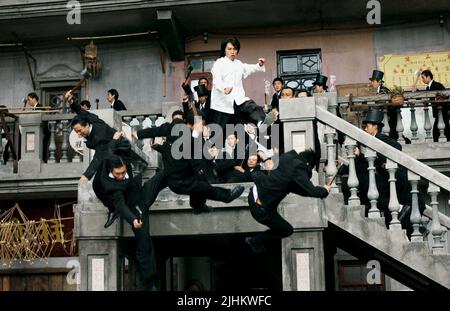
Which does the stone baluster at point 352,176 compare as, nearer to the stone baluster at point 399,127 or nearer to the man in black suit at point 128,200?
the man in black suit at point 128,200

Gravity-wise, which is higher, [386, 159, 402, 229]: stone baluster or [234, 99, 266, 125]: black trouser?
[234, 99, 266, 125]: black trouser

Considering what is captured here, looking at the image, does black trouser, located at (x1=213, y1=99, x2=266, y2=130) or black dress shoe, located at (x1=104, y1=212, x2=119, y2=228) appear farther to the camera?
black trouser, located at (x1=213, y1=99, x2=266, y2=130)

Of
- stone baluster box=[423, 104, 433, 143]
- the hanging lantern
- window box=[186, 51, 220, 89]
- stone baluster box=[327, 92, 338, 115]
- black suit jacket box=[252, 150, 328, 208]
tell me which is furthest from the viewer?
window box=[186, 51, 220, 89]

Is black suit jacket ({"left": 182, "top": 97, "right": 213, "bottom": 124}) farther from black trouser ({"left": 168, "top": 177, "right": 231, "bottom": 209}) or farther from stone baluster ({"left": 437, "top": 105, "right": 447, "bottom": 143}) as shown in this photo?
stone baluster ({"left": 437, "top": 105, "right": 447, "bottom": 143})

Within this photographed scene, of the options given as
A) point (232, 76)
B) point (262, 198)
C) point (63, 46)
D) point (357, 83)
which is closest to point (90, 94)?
point (63, 46)

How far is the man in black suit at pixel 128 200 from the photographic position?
1146 centimetres

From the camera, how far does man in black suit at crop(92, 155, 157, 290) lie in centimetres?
1146

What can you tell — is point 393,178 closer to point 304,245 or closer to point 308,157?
point 308,157

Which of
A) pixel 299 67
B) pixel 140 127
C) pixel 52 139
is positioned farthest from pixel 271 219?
pixel 299 67

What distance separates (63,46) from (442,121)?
28.8 feet

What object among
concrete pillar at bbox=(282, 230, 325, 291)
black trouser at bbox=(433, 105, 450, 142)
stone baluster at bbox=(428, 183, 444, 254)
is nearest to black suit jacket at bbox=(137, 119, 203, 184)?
concrete pillar at bbox=(282, 230, 325, 291)

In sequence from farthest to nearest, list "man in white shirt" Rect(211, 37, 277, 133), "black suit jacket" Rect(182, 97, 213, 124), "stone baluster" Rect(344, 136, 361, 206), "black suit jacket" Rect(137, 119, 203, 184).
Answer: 1. "black suit jacket" Rect(182, 97, 213, 124)
2. "man in white shirt" Rect(211, 37, 277, 133)
3. "black suit jacket" Rect(137, 119, 203, 184)
4. "stone baluster" Rect(344, 136, 361, 206)

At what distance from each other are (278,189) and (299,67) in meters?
8.06

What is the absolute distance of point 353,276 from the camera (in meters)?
17.0
